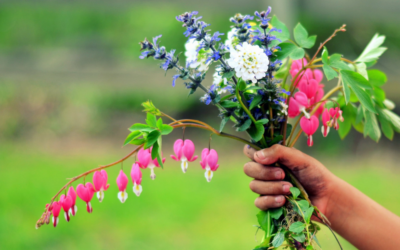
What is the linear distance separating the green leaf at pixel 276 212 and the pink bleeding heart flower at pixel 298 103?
17cm

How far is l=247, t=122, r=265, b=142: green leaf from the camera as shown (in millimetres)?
573

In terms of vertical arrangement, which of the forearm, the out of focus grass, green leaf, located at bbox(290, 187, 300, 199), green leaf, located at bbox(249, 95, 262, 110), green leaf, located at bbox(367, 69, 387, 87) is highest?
green leaf, located at bbox(249, 95, 262, 110)

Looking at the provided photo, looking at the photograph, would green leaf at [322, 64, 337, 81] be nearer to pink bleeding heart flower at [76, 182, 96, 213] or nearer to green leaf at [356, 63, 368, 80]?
green leaf at [356, 63, 368, 80]

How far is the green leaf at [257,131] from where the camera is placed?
57cm

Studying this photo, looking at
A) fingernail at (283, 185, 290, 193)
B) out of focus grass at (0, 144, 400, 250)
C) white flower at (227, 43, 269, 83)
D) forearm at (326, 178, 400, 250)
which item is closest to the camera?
white flower at (227, 43, 269, 83)

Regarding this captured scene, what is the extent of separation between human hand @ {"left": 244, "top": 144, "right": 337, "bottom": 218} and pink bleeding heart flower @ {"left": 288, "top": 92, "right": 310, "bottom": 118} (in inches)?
2.6

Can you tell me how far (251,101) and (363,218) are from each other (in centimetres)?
37

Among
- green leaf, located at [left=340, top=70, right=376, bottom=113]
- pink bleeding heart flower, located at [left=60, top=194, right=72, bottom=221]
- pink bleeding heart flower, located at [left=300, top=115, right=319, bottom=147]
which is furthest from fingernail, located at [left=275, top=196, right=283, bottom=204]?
pink bleeding heart flower, located at [left=60, top=194, right=72, bottom=221]

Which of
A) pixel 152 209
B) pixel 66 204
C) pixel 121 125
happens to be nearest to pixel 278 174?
pixel 66 204

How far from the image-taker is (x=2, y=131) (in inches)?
142

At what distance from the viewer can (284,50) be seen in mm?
575

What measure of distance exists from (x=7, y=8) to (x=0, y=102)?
96 centimetres

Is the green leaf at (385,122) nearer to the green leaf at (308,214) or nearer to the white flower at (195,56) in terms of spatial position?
the green leaf at (308,214)

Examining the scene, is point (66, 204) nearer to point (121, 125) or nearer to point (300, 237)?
point (300, 237)
